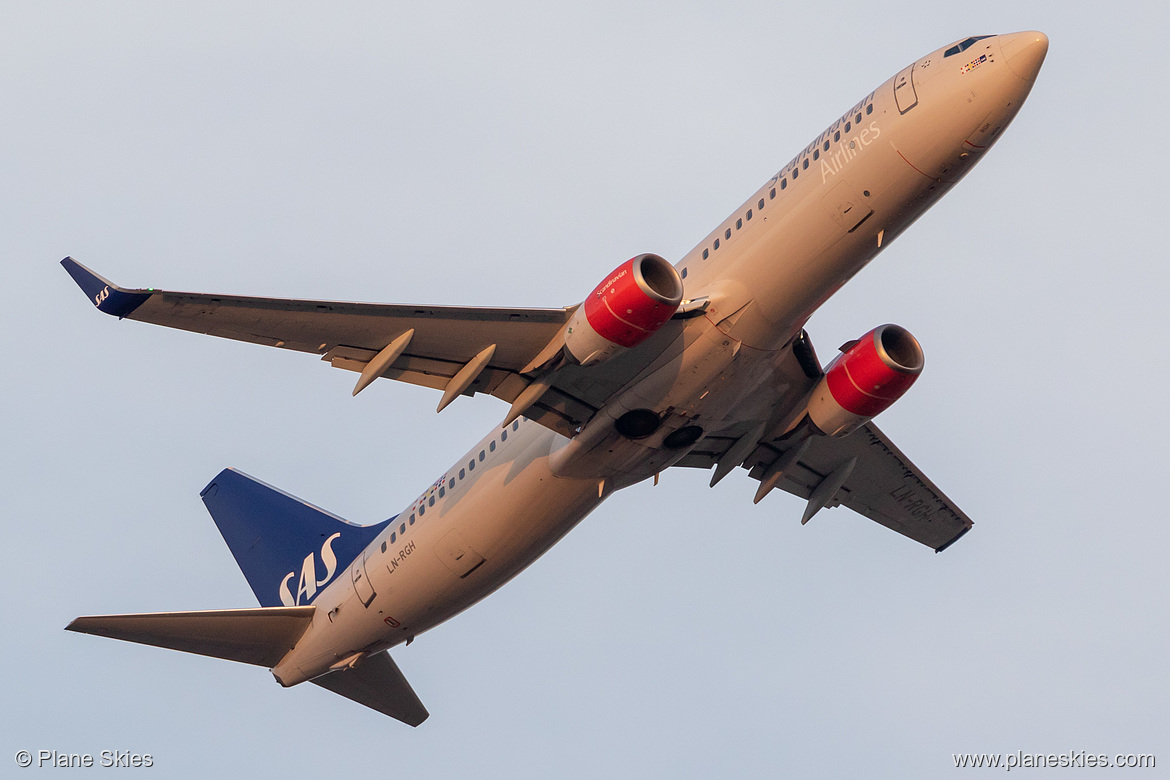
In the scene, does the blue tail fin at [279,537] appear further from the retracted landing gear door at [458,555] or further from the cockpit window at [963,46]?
the cockpit window at [963,46]

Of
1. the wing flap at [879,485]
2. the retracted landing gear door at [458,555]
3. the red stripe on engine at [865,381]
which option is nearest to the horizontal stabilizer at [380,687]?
the retracted landing gear door at [458,555]

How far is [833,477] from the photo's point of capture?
1421 inches

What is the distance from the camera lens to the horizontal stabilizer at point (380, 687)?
3569 centimetres

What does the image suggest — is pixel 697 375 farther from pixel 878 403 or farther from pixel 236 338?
pixel 236 338

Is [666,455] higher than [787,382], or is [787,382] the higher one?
[787,382]

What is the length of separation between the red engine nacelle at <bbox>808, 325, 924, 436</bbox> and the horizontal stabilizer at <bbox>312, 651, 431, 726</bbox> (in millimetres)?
13063

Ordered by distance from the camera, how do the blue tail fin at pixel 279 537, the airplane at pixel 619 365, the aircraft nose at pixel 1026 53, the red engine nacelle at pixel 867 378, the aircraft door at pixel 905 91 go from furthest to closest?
1. the blue tail fin at pixel 279 537
2. the red engine nacelle at pixel 867 378
3. the aircraft door at pixel 905 91
4. the airplane at pixel 619 365
5. the aircraft nose at pixel 1026 53

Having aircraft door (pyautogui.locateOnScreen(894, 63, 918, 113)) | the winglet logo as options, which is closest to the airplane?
aircraft door (pyautogui.locateOnScreen(894, 63, 918, 113))

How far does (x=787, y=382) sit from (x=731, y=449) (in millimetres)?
Result: 2497

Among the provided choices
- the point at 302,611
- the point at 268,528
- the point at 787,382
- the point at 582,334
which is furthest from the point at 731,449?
the point at 268,528

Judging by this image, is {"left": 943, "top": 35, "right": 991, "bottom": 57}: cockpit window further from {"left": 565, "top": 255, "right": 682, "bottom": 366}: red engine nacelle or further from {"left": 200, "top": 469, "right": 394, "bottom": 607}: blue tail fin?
{"left": 200, "top": 469, "right": 394, "bottom": 607}: blue tail fin

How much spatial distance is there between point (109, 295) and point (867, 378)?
52.6 feet

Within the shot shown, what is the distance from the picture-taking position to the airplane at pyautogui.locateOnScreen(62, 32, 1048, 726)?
1042 inches

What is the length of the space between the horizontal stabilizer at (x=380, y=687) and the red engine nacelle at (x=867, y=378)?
13063 millimetres
